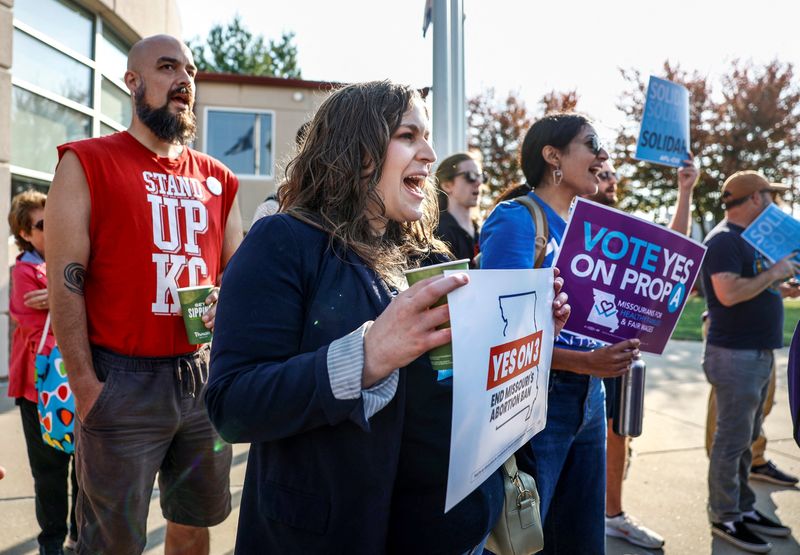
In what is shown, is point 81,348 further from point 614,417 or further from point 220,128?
point 220,128

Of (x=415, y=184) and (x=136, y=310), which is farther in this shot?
(x=136, y=310)

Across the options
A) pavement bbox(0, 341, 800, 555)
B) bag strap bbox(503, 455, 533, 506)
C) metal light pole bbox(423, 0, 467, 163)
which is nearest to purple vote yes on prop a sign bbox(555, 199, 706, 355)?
bag strap bbox(503, 455, 533, 506)

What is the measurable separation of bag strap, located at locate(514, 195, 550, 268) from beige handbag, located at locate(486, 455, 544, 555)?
826 millimetres

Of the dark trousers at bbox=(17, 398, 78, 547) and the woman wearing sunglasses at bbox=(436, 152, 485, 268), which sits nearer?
the dark trousers at bbox=(17, 398, 78, 547)

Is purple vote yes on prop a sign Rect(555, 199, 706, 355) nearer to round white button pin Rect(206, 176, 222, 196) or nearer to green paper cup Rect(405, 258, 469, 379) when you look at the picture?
green paper cup Rect(405, 258, 469, 379)

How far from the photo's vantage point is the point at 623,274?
7.30 ft

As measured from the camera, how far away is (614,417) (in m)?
2.93

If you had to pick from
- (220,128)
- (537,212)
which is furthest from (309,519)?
(220,128)

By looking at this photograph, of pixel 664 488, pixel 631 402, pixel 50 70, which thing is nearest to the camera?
pixel 631 402

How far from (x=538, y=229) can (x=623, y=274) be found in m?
0.34

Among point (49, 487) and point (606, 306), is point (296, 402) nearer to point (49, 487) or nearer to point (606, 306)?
point (606, 306)

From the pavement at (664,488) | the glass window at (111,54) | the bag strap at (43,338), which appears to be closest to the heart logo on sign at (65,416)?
the bag strap at (43,338)

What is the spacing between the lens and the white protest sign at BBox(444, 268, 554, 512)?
125 cm

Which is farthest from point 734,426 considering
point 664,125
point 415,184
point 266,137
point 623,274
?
point 266,137
